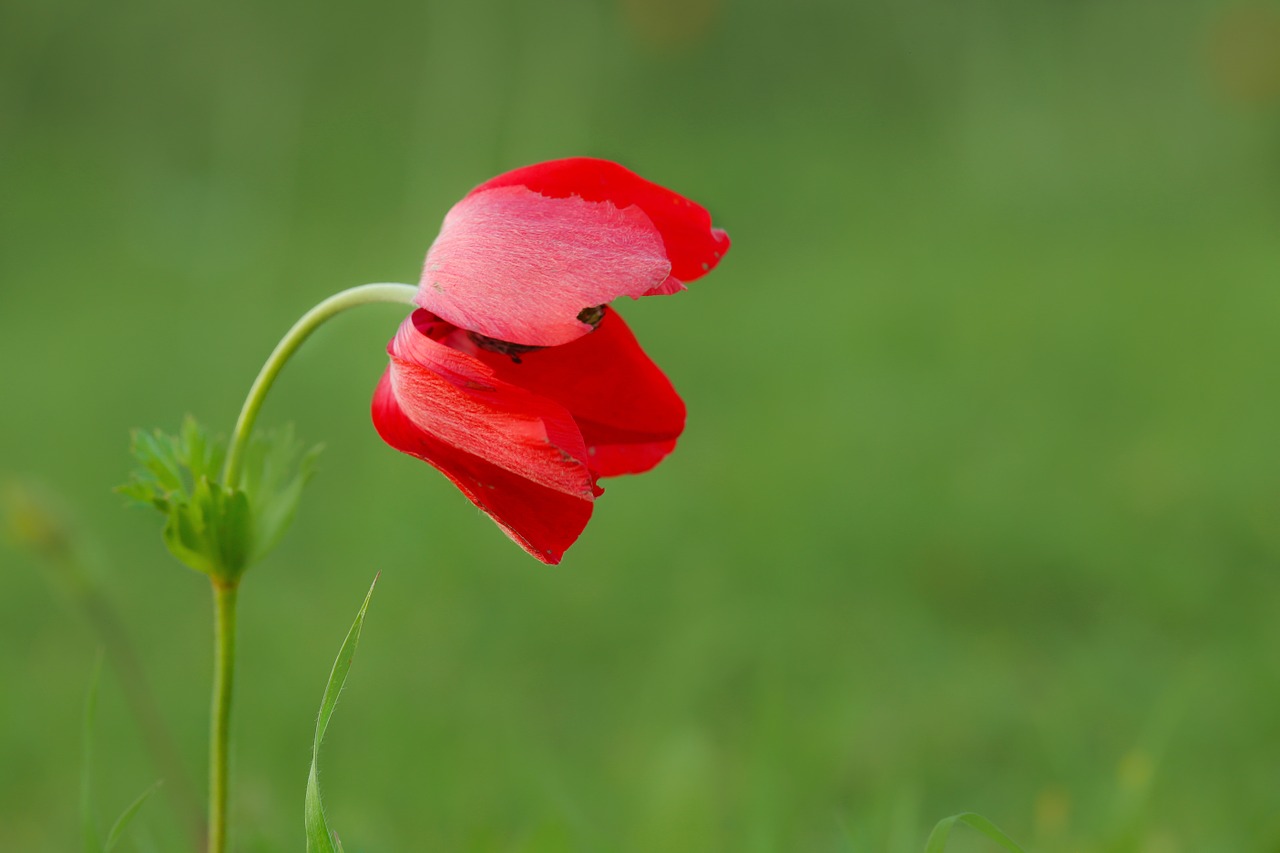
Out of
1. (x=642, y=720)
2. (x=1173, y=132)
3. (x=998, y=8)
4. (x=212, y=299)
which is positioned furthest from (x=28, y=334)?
(x=1173, y=132)

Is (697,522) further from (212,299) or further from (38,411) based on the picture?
(212,299)

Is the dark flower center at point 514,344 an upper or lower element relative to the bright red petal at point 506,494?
upper

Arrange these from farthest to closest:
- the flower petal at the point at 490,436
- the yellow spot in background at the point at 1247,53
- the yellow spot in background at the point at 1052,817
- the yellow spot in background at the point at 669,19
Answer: the yellow spot in background at the point at 669,19
the yellow spot in background at the point at 1247,53
the yellow spot in background at the point at 1052,817
the flower petal at the point at 490,436

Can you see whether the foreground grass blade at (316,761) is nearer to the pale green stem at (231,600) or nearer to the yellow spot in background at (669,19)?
the pale green stem at (231,600)

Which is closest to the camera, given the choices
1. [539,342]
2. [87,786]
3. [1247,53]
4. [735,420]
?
[539,342]

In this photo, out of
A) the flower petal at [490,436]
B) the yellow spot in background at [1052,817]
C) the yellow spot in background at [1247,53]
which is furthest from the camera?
the yellow spot in background at [1247,53]

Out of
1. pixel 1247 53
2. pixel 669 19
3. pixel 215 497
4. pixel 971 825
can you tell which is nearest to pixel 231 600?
pixel 215 497

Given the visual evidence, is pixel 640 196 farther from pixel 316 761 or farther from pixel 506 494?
pixel 316 761

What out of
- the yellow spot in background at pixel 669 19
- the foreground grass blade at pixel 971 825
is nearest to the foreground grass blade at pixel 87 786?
the foreground grass blade at pixel 971 825
